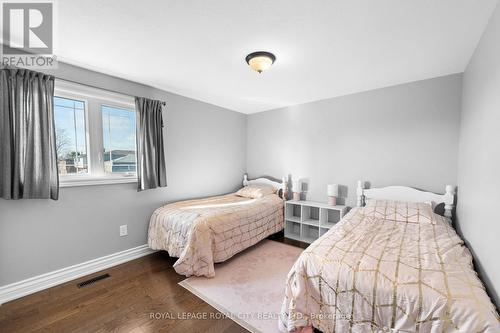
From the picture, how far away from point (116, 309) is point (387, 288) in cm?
208

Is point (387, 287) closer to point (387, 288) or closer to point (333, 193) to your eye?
point (387, 288)

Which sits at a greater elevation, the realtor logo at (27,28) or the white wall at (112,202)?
the realtor logo at (27,28)

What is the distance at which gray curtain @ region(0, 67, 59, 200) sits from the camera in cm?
181

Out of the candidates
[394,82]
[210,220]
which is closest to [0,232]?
[210,220]

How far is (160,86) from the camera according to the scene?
2.89 metres

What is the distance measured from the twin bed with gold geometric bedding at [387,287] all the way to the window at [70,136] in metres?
2.54

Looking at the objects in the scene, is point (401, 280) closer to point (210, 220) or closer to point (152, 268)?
point (210, 220)

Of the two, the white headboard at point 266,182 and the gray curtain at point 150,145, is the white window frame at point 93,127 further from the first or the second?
the white headboard at point 266,182

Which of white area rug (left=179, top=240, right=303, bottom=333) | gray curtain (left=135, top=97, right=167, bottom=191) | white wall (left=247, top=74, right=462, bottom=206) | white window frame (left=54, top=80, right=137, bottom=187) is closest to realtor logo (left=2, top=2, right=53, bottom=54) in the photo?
white window frame (left=54, top=80, right=137, bottom=187)

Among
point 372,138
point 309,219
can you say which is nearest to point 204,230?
point 309,219

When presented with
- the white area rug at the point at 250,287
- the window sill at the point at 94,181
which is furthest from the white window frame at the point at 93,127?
the white area rug at the point at 250,287

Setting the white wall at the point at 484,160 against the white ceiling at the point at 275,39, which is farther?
the white ceiling at the point at 275,39

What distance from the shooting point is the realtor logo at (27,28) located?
1475 mm

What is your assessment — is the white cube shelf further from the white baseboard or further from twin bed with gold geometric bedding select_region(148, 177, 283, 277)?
the white baseboard
